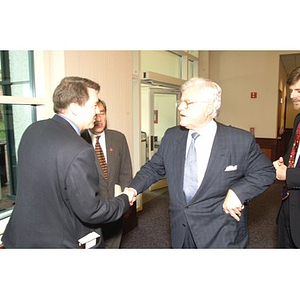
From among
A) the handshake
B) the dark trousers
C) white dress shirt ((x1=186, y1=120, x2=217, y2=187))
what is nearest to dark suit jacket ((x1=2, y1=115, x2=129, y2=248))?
the handshake

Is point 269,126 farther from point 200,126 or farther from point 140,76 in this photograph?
point 200,126

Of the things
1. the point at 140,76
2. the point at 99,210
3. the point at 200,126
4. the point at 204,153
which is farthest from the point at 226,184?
the point at 140,76

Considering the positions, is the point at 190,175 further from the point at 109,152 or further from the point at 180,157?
the point at 109,152

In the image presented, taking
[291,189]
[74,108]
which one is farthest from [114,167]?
[291,189]

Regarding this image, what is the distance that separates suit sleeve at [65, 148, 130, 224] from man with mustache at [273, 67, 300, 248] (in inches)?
47.8

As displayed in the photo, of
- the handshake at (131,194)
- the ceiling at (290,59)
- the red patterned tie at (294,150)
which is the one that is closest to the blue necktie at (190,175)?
the handshake at (131,194)

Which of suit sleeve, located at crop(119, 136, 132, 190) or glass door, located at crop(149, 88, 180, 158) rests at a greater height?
glass door, located at crop(149, 88, 180, 158)

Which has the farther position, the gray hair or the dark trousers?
the dark trousers

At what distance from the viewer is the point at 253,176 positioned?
1607 mm

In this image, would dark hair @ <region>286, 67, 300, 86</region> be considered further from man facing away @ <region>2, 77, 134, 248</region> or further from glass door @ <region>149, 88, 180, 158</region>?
glass door @ <region>149, 88, 180, 158</region>

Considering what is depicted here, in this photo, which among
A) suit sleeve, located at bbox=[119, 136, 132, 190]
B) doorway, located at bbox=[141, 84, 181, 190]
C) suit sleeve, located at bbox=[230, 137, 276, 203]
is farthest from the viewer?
doorway, located at bbox=[141, 84, 181, 190]

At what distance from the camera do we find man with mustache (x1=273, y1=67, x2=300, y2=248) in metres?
1.83

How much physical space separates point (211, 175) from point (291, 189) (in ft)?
2.37

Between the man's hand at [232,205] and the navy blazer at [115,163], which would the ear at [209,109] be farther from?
the navy blazer at [115,163]
